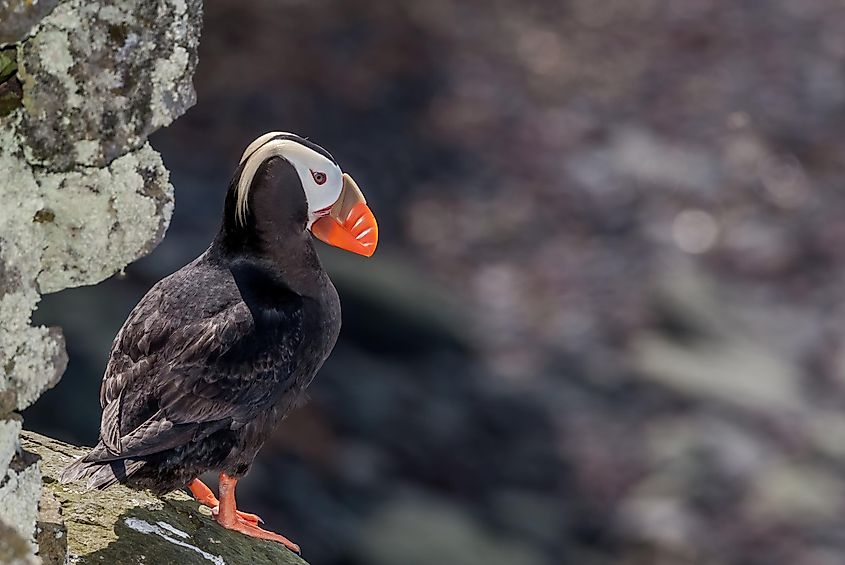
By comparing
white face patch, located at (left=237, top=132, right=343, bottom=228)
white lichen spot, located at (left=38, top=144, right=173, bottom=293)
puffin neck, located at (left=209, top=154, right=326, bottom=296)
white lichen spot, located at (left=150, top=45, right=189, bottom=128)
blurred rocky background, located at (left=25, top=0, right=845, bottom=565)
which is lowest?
white lichen spot, located at (left=38, top=144, right=173, bottom=293)

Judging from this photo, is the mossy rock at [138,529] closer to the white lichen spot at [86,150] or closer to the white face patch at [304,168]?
the white face patch at [304,168]

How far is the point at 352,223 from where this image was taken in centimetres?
595

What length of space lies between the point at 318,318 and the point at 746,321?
1561 cm

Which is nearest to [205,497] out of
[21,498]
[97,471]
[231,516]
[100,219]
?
[231,516]

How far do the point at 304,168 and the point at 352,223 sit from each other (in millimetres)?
298

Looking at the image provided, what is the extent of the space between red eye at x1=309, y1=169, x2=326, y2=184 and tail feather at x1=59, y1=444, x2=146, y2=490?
1.37 metres

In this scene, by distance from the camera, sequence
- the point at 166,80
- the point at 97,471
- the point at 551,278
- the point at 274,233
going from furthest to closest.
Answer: the point at 551,278
the point at 274,233
the point at 97,471
the point at 166,80

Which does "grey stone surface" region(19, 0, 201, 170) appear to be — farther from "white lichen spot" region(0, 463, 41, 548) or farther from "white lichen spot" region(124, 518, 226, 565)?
"white lichen spot" region(124, 518, 226, 565)

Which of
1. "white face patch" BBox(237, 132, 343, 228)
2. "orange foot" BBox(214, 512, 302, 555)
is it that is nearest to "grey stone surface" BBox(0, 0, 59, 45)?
"white face patch" BBox(237, 132, 343, 228)

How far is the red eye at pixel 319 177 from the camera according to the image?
19.5ft

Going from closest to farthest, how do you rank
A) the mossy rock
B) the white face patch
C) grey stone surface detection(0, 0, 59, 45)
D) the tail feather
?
grey stone surface detection(0, 0, 59, 45) → the tail feather → the mossy rock → the white face patch

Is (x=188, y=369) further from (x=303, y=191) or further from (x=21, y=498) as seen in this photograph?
(x=21, y=498)

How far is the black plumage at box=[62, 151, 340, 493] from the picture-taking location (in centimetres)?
585

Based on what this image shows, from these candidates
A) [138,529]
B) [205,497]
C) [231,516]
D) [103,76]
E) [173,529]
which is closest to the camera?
[103,76]
